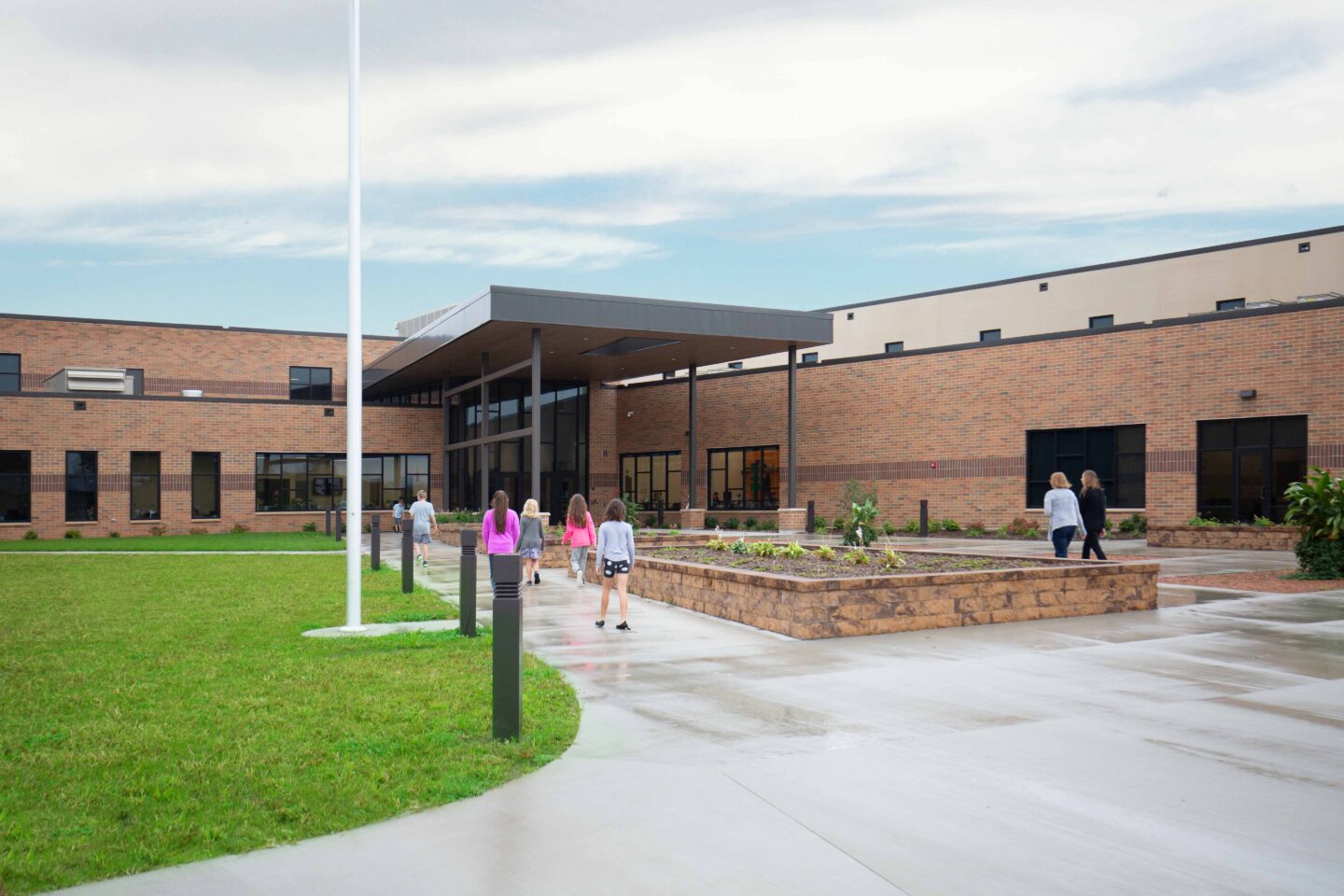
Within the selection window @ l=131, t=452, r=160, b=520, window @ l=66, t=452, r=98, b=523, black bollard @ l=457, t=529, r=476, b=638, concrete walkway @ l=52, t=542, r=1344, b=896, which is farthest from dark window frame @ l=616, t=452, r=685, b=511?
concrete walkway @ l=52, t=542, r=1344, b=896

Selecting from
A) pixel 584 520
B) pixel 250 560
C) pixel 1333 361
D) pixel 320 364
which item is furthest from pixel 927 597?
pixel 320 364

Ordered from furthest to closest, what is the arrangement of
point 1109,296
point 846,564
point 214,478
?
point 214,478 → point 1109,296 → point 846,564

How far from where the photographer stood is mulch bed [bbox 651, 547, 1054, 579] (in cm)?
1327

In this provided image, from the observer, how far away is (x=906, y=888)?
14.1ft

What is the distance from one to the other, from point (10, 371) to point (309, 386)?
39.0ft

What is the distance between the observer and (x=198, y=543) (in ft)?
105

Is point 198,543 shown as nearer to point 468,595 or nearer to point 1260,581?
point 468,595

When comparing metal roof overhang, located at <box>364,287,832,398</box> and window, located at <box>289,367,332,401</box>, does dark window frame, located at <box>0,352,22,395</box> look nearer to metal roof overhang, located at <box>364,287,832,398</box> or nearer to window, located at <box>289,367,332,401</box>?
window, located at <box>289,367,332,401</box>

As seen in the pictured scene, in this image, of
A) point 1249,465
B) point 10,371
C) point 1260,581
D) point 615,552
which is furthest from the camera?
point 10,371

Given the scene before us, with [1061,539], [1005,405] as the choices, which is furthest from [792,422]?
[1061,539]

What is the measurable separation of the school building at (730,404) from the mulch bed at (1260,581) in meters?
9.56

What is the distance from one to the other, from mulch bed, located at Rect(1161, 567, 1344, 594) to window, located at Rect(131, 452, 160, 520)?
35.5 m

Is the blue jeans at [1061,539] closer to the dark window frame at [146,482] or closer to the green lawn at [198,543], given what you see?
the green lawn at [198,543]

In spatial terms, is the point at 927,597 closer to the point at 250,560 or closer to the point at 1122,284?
the point at 250,560
